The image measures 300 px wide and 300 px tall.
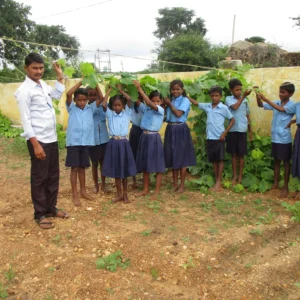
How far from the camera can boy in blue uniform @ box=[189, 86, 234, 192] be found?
450 centimetres

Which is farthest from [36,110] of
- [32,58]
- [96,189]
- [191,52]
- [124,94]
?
[191,52]

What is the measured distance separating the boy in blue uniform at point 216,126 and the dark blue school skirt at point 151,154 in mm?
725

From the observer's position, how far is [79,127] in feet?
13.0

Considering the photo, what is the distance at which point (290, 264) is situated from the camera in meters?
2.81

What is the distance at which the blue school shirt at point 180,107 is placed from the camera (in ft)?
14.5

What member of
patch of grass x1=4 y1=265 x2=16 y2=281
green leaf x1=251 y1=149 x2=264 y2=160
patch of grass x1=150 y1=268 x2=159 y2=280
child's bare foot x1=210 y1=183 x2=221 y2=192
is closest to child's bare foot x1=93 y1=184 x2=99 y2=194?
child's bare foot x1=210 y1=183 x2=221 y2=192

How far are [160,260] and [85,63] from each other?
2.24 metres

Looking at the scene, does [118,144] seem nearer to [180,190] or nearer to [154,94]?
[154,94]

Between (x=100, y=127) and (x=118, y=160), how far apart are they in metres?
0.56

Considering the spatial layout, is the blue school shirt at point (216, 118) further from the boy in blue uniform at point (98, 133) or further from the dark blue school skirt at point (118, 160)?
the boy in blue uniform at point (98, 133)

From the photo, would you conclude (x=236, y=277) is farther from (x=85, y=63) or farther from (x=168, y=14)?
(x=168, y=14)

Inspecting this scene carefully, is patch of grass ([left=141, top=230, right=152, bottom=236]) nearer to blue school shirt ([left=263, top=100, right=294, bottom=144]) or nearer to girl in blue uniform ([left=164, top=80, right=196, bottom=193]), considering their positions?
girl in blue uniform ([left=164, top=80, right=196, bottom=193])

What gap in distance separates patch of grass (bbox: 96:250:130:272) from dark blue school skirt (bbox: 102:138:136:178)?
1.33m

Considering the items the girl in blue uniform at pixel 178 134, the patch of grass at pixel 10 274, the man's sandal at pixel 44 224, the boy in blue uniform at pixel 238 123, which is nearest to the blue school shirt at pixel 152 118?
the girl in blue uniform at pixel 178 134
